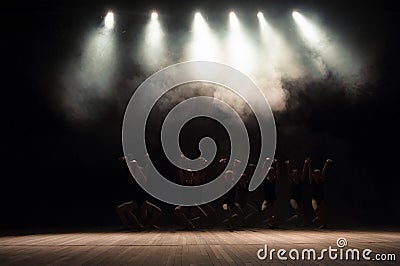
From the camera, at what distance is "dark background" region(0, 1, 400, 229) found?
10.8 metres

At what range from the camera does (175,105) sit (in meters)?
11.6

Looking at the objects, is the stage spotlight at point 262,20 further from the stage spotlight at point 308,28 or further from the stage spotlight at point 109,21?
the stage spotlight at point 109,21

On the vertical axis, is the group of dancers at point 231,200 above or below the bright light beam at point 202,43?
below

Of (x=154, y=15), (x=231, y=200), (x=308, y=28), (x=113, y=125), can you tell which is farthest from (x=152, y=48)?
(x=231, y=200)

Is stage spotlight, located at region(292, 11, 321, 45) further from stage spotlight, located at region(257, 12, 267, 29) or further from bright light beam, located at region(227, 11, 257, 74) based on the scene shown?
bright light beam, located at region(227, 11, 257, 74)

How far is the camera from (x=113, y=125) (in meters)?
11.3

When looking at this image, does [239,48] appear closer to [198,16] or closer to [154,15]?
[198,16]

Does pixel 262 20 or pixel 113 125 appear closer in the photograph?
pixel 113 125

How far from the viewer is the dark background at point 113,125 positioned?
427 inches

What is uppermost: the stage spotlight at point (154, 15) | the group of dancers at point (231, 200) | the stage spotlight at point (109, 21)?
the stage spotlight at point (154, 15)

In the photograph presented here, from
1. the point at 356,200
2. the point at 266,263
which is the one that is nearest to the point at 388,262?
the point at 266,263

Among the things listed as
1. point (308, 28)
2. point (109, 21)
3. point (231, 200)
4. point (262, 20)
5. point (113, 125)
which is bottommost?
point (231, 200)

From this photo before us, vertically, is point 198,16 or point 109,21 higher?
point 198,16

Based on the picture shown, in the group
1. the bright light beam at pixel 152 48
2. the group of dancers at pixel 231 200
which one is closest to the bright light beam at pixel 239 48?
the bright light beam at pixel 152 48
